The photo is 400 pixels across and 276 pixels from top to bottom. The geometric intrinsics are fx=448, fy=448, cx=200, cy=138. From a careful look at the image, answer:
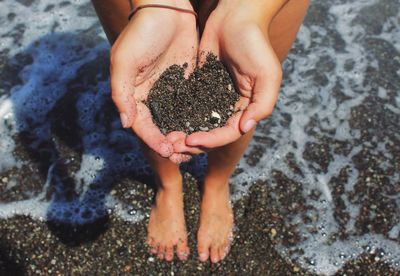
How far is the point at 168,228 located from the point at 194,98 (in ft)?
3.24

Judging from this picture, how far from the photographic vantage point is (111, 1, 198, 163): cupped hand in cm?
183

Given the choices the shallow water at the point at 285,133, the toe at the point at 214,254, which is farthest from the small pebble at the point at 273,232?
the toe at the point at 214,254

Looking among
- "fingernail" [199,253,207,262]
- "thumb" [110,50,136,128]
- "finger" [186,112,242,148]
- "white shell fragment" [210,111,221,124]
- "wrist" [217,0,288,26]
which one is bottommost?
"fingernail" [199,253,207,262]

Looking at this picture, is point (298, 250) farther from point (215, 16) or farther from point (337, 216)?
point (215, 16)

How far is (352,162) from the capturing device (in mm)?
3137

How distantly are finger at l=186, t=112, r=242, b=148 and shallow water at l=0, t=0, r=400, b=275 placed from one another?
1.16 metres

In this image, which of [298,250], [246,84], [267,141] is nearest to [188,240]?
[298,250]

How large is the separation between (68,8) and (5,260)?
2444 mm

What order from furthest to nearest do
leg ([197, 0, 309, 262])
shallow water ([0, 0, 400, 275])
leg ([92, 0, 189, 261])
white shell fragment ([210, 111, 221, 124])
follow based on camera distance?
shallow water ([0, 0, 400, 275])
leg ([92, 0, 189, 261])
leg ([197, 0, 309, 262])
white shell fragment ([210, 111, 221, 124])

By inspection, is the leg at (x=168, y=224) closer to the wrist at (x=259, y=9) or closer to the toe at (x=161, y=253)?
the toe at (x=161, y=253)

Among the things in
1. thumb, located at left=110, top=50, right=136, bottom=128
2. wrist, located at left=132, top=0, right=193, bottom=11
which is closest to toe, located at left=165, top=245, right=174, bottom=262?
thumb, located at left=110, top=50, right=136, bottom=128

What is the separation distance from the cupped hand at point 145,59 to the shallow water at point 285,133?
112cm

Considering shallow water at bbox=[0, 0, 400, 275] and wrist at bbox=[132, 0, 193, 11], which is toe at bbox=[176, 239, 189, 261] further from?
wrist at bbox=[132, 0, 193, 11]

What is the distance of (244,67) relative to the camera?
6.29 ft
